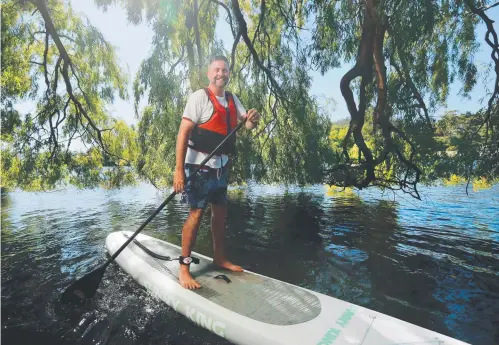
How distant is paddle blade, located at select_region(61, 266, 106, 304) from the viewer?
318 cm

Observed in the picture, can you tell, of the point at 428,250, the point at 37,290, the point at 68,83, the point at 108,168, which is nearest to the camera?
the point at 37,290

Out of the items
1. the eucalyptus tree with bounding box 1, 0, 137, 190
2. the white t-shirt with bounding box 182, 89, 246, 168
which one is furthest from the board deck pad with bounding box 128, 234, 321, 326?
the eucalyptus tree with bounding box 1, 0, 137, 190

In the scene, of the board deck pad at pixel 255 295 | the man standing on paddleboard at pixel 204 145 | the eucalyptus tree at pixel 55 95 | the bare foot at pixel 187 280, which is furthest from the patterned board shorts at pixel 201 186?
the eucalyptus tree at pixel 55 95

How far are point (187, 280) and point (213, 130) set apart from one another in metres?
1.68

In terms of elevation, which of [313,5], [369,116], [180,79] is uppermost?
[313,5]

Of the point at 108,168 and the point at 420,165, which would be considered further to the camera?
the point at 108,168

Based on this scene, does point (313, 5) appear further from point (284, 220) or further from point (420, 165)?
point (284, 220)

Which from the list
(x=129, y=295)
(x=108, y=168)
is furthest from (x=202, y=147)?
(x=108, y=168)

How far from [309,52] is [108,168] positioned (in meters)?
6.99

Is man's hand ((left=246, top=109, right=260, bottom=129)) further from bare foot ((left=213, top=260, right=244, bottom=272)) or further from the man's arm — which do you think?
bare foot ((left=213, top=260, right=244, bottom=272))

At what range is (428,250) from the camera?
5180 mm

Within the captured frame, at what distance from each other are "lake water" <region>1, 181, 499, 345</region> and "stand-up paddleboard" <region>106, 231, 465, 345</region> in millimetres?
212

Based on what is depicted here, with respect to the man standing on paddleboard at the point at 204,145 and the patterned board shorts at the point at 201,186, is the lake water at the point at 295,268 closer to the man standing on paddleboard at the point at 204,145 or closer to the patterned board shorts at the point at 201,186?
the man standing on paddleboard at the point at 204,145

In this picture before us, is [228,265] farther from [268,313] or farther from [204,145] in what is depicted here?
[204,145]
